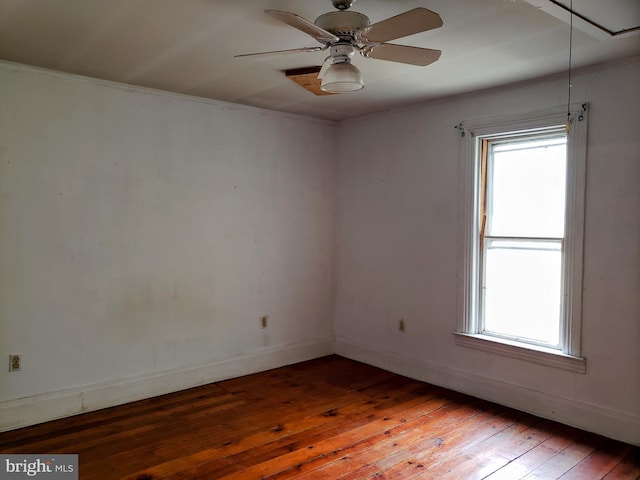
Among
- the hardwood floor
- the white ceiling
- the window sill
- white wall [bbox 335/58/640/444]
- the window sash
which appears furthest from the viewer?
the window sash

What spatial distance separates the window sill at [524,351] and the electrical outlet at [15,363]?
3.27 metres

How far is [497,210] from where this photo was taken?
3865mm

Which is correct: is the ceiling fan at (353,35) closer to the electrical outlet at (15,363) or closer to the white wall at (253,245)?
the white wall at (253,245)

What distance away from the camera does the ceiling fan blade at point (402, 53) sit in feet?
7.64

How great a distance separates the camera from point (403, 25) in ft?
6.67

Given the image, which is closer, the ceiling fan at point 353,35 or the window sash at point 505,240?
the ceiling fan at point 353,35

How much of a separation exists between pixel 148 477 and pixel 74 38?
8.22 ft

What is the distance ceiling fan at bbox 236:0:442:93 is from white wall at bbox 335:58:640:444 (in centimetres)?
152

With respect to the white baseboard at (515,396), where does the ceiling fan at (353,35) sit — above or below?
above

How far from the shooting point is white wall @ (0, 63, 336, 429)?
10.8ft

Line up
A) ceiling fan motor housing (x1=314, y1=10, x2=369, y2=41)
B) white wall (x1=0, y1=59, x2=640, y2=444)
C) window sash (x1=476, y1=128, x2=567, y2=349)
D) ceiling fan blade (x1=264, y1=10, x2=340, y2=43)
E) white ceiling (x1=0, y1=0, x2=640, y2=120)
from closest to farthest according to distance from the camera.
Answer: ceiling fan blade (x1=264, y1=10, x2=340, y2=43)
ceiling fan motor housing (x1=314, y1=10, x2=369, y2=41)
white ceiling (x1=0, y1=0, x2=640, y2=120)
white wall (x1=0, y1=59, x2=640, y2=444)
window sash (x1=476, y1=128, x2=567, y2=349)

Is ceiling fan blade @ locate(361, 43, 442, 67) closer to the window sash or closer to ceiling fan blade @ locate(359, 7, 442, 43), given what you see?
ceiling fan blade @ locate(359, 7, 442, 43)

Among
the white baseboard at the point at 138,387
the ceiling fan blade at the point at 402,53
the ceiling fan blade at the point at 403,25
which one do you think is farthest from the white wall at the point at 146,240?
the ceiling fan blade at the point at 403,25

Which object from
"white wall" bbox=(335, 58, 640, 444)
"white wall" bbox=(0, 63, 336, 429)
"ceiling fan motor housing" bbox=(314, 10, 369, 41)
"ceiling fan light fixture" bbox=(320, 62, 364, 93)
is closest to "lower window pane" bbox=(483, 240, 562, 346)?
"white wall" bbox=(335, 58, 640, 444)
